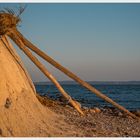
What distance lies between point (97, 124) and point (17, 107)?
179 centimetres

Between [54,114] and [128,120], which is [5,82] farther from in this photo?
[128,120]

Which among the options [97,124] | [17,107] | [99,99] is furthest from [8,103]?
[99,99]

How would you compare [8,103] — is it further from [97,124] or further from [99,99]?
[99,99]

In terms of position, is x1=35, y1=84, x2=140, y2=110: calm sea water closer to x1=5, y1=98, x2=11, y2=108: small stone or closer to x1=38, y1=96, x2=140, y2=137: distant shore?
x1=38, y1=96, x2=140, y2=137: distant shore

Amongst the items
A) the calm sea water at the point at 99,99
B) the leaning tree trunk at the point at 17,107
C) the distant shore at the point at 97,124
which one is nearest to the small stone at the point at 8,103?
the leaning tree trunk at the point at 17,107

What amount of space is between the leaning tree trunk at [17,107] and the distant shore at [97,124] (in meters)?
0.45

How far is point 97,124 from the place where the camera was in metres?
8.54

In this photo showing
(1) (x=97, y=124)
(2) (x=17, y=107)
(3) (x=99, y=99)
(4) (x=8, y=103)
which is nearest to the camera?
(4) (x=8, y=103)

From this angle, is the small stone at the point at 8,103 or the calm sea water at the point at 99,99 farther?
the calm sea water at the point at 99,99

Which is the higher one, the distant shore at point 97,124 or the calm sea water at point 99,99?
the distant shore at point 97,124

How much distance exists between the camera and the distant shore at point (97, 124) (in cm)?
786

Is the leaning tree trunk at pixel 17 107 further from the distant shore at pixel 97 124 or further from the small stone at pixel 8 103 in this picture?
the distant shore at pixel 97 124

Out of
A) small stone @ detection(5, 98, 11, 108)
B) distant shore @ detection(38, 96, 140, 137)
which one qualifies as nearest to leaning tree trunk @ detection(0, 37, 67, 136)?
small stone @ detection(5, 98, 11, 108)

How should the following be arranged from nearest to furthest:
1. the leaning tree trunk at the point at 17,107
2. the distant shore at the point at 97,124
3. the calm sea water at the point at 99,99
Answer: the leaning tree trunk at the point at 17,107 < the distant shore at the point at 97,124 < the calm sea water at the point at 99,99
